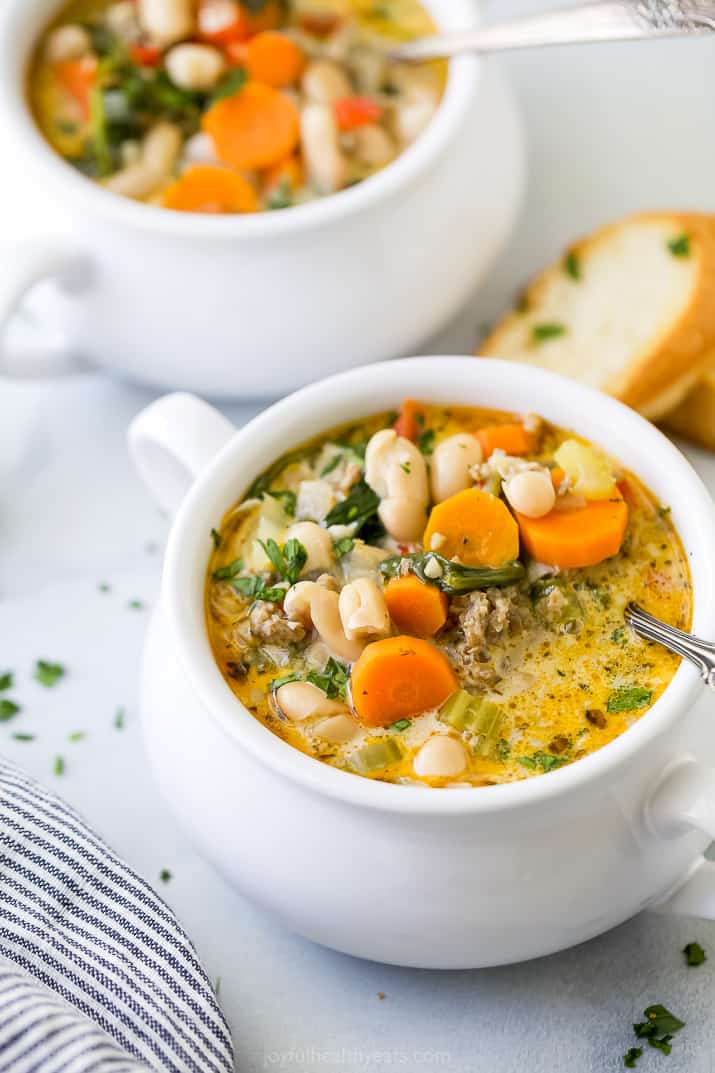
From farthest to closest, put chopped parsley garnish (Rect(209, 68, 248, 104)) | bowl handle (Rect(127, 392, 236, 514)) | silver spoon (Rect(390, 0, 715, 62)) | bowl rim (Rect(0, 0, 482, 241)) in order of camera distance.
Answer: chopped parsley garnish (Rect(209, 68, 248, 104))
bowl rim (Rect(0, 0, 482, 241))
silver spoon (Rect(390, 0, 715, 62))
bowl handle (Rect(127, 392, 236, 514))

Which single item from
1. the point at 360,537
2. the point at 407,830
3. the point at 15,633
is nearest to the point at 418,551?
the point at 360,537

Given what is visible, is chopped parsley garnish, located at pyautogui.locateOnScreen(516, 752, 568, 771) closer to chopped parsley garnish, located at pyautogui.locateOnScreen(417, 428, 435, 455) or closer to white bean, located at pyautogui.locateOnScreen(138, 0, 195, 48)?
chopped parsley garnish, located at pyautogui.locateOnScreen(417, 428, 435, 455)

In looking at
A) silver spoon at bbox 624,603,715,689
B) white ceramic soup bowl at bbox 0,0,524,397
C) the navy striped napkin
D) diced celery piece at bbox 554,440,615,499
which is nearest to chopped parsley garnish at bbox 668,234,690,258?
white ceramic soup bowl at bbox 0,0,524,397

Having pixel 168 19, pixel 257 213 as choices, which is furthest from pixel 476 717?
pixel 168 19

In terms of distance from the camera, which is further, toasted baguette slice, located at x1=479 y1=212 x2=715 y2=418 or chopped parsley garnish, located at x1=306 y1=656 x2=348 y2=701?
toasted baguette slice, located at x1=479 y1=212 x2=715 y2=418

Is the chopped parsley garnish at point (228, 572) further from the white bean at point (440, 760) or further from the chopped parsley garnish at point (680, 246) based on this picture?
the chopped parsley garnish at point (680, 246)

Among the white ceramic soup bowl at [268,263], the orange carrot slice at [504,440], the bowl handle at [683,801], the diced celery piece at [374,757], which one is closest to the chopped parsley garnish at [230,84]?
the white ceramic soup bowl at [268,263]

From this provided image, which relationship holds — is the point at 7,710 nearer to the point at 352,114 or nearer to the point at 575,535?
the point at 575,535
